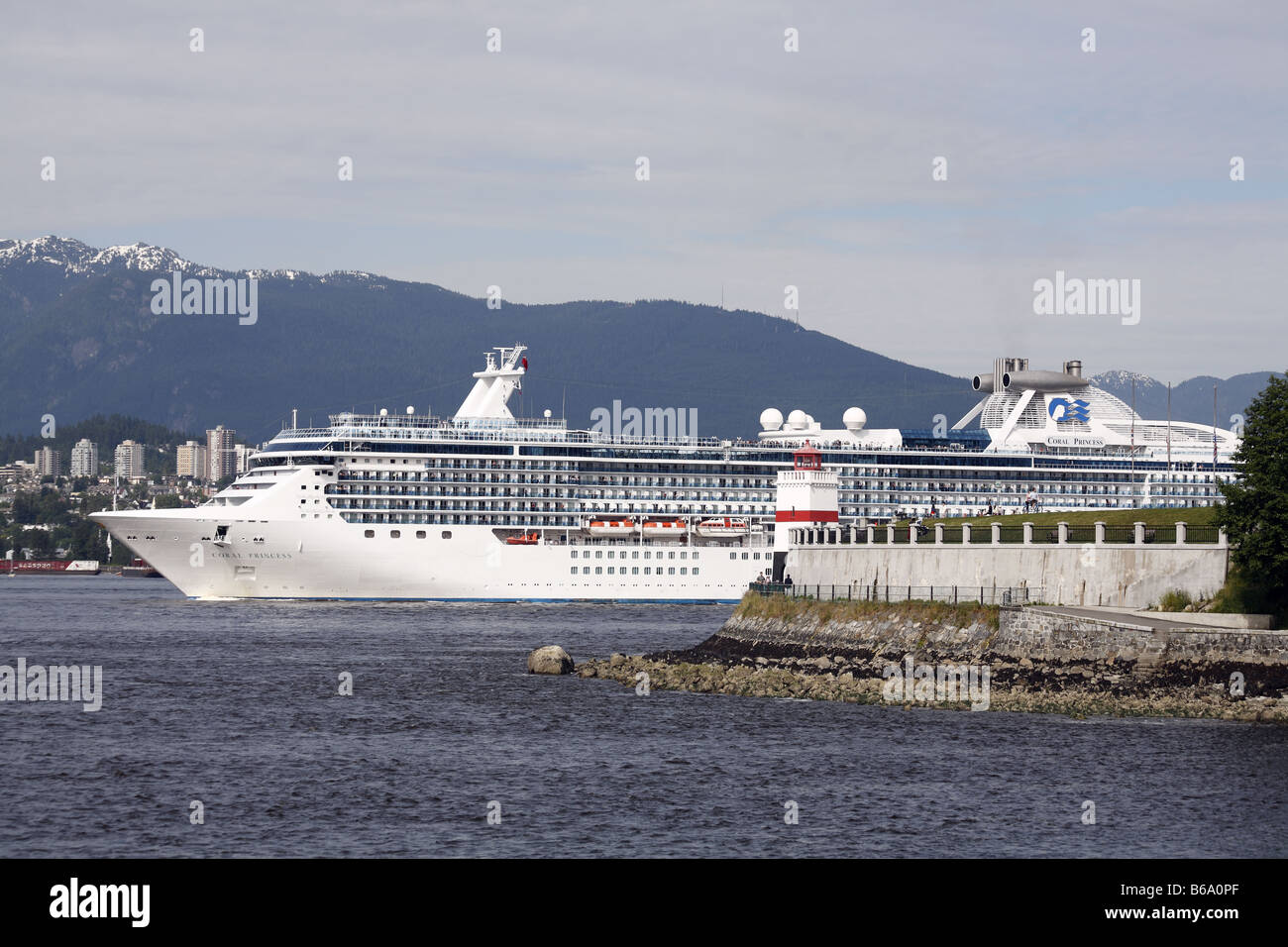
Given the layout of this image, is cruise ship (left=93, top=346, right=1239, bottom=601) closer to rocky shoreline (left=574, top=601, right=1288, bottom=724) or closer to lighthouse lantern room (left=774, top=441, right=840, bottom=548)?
lighthouse lantern room (left=774, top=441, right=840, bottom=548)

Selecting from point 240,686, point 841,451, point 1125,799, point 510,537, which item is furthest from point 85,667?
point 841,451

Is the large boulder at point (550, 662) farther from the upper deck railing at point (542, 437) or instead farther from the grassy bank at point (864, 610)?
the upper deck railing at point (542, 437)

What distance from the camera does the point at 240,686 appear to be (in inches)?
1900

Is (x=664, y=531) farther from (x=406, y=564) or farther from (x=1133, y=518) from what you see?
Result: (x=1133, y=518)

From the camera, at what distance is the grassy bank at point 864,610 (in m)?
46.5

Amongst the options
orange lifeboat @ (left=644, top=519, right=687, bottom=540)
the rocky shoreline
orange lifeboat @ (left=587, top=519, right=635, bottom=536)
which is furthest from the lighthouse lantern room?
orange lifeboat @ (left=587, top=519, right=635, bottom=536)

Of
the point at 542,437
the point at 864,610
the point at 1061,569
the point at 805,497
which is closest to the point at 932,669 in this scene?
the point at 1061,569

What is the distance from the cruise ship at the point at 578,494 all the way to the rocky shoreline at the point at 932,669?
27.2 meters

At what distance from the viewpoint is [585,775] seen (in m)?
32.7

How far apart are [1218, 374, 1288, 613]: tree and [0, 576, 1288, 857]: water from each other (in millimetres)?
6349

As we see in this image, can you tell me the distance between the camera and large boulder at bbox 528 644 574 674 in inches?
2041

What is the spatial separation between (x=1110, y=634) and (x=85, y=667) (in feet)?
→ 108

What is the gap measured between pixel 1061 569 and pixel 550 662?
51.9 ft
